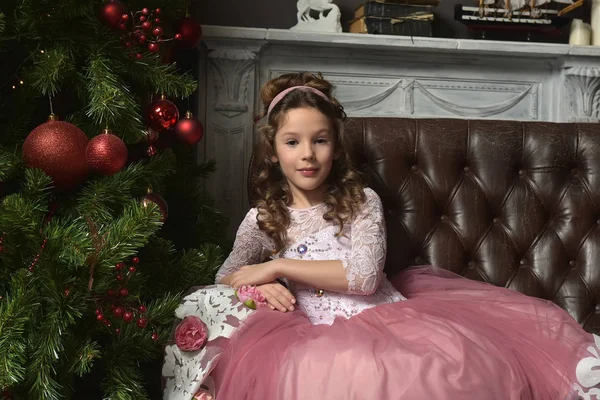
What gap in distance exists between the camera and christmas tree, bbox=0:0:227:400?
4.54 ft

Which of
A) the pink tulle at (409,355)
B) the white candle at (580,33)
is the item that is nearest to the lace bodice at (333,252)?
the pink tulle at (409,355)

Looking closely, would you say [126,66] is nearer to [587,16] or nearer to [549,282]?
[549,282]

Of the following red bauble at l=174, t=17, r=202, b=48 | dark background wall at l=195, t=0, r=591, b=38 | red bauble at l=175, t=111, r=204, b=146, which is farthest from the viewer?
dark background wall at l=195, t=0, r=591, b=38

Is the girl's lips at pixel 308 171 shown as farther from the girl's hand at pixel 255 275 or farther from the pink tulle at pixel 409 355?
the pink tulle at pixel 409 355

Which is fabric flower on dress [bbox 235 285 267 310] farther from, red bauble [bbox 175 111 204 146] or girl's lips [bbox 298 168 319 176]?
red bauble [bbox 175 111 204 146]

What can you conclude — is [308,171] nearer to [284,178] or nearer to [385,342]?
A: [284,178]

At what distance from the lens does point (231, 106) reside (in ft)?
8.84

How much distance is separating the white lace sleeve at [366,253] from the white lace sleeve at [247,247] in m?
0.29

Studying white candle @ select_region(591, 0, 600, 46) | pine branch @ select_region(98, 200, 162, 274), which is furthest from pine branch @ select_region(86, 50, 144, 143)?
white candle @ select_region(591, 0, 600, 46)

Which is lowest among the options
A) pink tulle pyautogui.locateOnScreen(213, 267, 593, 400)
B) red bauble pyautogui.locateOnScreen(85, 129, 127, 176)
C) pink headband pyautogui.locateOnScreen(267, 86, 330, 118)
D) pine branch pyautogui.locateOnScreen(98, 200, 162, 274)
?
pink tulle pyautogui.locateOnScreen(213, 267, 593, 400)

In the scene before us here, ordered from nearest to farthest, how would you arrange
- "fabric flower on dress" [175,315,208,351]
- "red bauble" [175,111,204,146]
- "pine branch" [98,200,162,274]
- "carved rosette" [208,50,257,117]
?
"pine branch" [98,200,162,274] → "fabric flower on dress" [175,315,208,351] → "red bauble" [175,111,204,146] → "carved rosette" [208,50,257,117]

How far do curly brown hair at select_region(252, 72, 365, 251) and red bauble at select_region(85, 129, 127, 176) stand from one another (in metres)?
0.51

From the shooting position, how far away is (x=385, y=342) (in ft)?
4.71

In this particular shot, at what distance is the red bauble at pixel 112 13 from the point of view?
166cm
